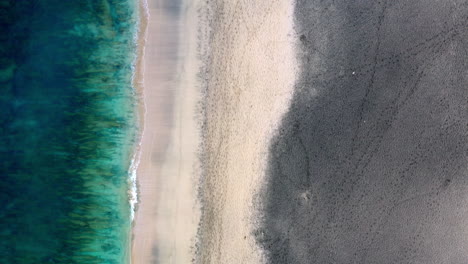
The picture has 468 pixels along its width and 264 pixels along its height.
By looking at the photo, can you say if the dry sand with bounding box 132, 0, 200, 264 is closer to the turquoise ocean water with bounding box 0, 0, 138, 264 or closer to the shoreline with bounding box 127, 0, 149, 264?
the shoreline with bounding box 127, 0, 149, 264

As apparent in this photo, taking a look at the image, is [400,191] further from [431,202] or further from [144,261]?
[144,261]

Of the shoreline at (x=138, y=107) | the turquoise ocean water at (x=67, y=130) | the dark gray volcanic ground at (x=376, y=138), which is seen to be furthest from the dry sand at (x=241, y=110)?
the turquoise ocean water at (x=67, y=130)

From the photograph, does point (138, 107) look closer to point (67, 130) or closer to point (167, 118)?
point (167, 118)

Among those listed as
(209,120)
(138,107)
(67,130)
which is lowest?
(67,130)

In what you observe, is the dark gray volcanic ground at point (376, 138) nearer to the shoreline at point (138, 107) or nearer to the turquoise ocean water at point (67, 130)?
the shoreline at point (138, 107)

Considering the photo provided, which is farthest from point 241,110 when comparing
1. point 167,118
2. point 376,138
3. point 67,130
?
point 67,130

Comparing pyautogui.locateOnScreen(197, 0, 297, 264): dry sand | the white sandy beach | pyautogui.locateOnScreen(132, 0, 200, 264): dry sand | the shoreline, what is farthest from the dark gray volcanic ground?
the shoreline

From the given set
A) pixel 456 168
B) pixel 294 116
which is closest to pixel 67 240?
pixel 294 116
